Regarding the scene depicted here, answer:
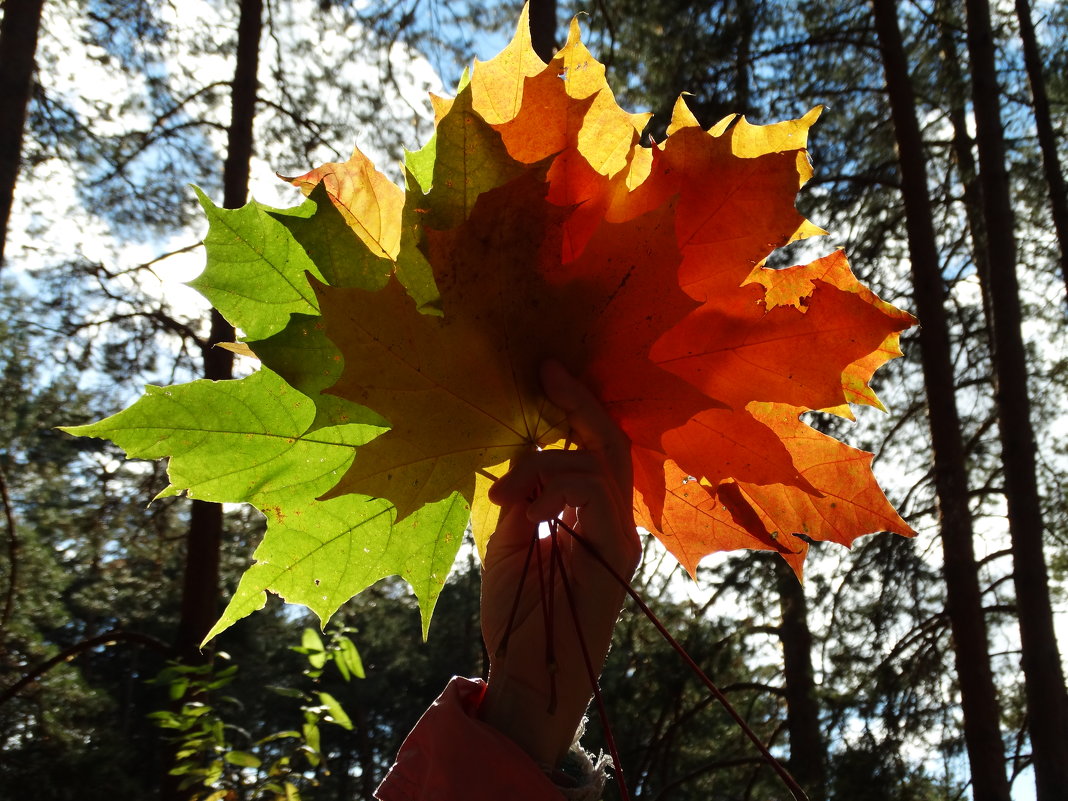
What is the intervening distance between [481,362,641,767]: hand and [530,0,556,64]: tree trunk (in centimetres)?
193

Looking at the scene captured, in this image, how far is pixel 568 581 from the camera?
0.73 metres

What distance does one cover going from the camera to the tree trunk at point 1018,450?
3.58 meters

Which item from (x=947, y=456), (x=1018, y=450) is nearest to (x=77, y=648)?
(x=947, y=456)

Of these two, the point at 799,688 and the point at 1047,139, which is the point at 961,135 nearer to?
the point at 1047,139

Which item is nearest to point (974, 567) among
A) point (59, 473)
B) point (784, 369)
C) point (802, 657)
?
point (802, 657)

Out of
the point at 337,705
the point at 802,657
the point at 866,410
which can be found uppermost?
the point at 866,410

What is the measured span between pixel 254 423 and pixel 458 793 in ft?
1.25

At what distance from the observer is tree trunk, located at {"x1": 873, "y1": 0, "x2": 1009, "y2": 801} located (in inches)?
142

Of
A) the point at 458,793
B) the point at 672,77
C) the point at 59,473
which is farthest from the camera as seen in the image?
the point at 59,473

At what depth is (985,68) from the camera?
13.7 ft

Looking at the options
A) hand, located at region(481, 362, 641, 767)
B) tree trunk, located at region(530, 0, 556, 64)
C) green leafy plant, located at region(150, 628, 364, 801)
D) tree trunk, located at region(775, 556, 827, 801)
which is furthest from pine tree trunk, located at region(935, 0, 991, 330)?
hand, located at region(481, 362, 641, 767)

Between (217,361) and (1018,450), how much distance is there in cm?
364

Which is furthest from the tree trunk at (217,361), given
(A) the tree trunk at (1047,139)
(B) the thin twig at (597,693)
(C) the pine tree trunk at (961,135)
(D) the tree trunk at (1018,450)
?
(A) the tree trunk at (1047,139)

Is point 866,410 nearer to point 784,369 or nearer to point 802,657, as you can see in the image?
point 802,657
